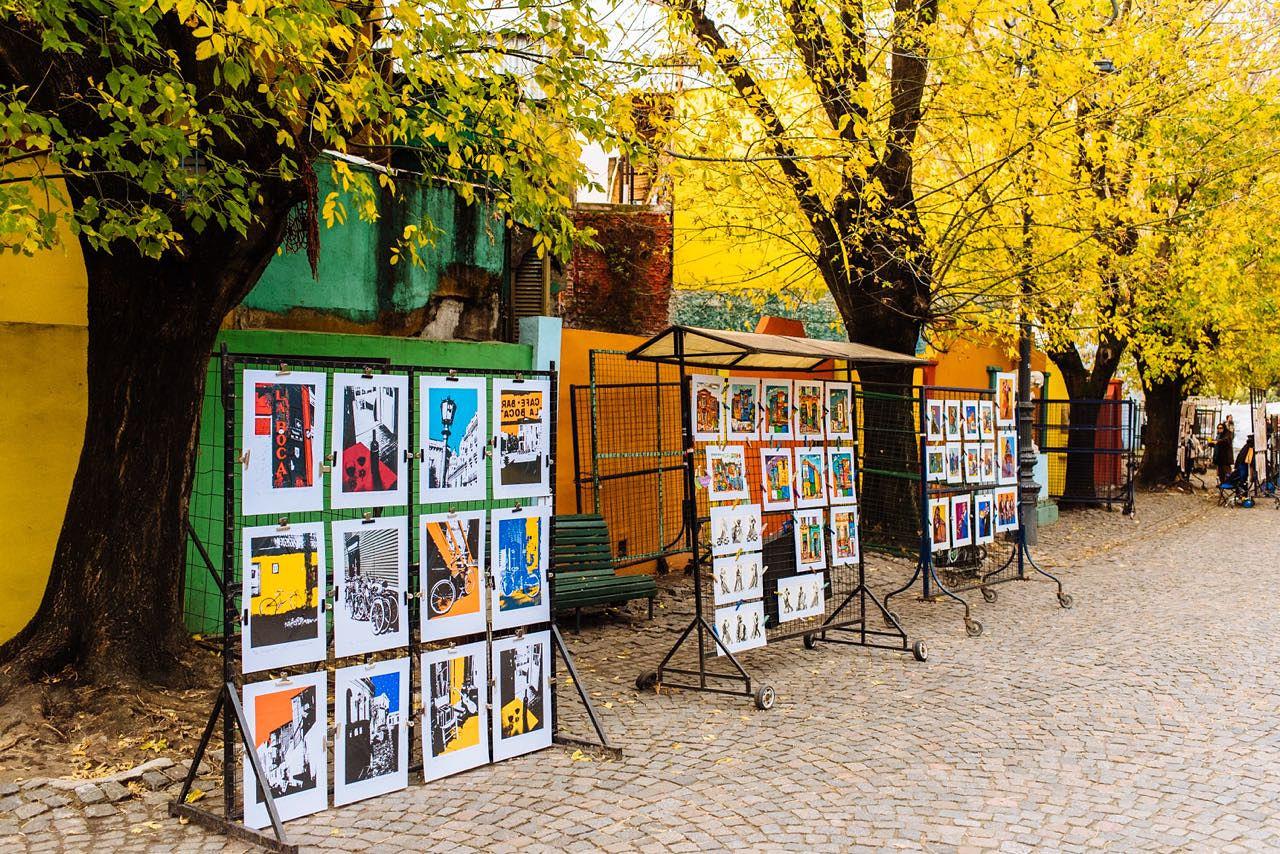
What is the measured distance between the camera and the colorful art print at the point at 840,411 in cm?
903

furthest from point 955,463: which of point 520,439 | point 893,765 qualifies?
point 520,439

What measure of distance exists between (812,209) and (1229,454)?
60.9ft

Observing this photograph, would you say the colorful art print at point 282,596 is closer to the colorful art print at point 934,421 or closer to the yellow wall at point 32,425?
the yellow wall at point 32,425

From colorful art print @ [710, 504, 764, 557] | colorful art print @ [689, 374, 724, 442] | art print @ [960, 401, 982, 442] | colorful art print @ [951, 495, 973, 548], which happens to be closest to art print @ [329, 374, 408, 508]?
colorful art print @ [689, 374, 724, 442]

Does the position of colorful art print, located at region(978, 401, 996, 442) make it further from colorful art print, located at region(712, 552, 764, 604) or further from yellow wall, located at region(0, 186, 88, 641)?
yellow wall, located at region(0, 186, 88, 641)

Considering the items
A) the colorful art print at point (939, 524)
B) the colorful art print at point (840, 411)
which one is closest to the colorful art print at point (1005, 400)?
the colorful art print at point (939, 524)

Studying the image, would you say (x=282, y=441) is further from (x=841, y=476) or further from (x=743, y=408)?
(x=841, y=476)

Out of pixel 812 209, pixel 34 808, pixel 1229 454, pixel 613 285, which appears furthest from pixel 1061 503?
pixel 34 808

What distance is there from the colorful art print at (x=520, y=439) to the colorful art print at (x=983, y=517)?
6.10 m

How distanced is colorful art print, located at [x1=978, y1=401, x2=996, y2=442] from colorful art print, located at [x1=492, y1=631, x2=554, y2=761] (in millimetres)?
6481

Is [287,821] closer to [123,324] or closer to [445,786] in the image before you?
[445,786]

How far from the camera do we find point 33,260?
24.0ft

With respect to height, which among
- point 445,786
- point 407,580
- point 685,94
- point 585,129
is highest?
point 685,94

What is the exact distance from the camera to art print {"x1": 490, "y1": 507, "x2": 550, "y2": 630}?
6.08 metres
